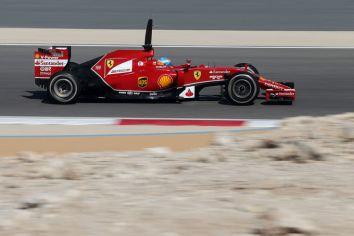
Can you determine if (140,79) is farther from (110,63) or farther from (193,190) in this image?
(193,190)

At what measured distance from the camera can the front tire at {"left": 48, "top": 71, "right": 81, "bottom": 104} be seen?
1403cm

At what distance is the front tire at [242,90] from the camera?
1380cm

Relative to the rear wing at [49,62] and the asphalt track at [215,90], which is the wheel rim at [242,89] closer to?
the asphalt track at [215,90]

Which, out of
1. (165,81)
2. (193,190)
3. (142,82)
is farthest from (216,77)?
(193,190)

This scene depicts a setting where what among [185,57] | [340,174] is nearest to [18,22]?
[185,57]

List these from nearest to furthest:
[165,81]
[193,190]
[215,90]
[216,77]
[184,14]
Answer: [193,190] → [216,77] → [165,81] → [215,90] → [184,14]

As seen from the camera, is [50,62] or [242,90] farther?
[50,62]

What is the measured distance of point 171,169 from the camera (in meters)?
7.80

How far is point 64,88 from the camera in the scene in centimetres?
1416

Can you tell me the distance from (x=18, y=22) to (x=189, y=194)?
20.3m

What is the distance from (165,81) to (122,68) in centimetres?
72

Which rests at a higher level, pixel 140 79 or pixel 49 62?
pixel 49 62

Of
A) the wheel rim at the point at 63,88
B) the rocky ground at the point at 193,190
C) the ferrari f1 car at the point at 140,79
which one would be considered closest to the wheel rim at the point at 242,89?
the ferrari f1 car at the point at 140,79

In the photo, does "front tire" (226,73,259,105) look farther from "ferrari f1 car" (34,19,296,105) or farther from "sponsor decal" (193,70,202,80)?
"sponsor decal" (193,70,202,80)
